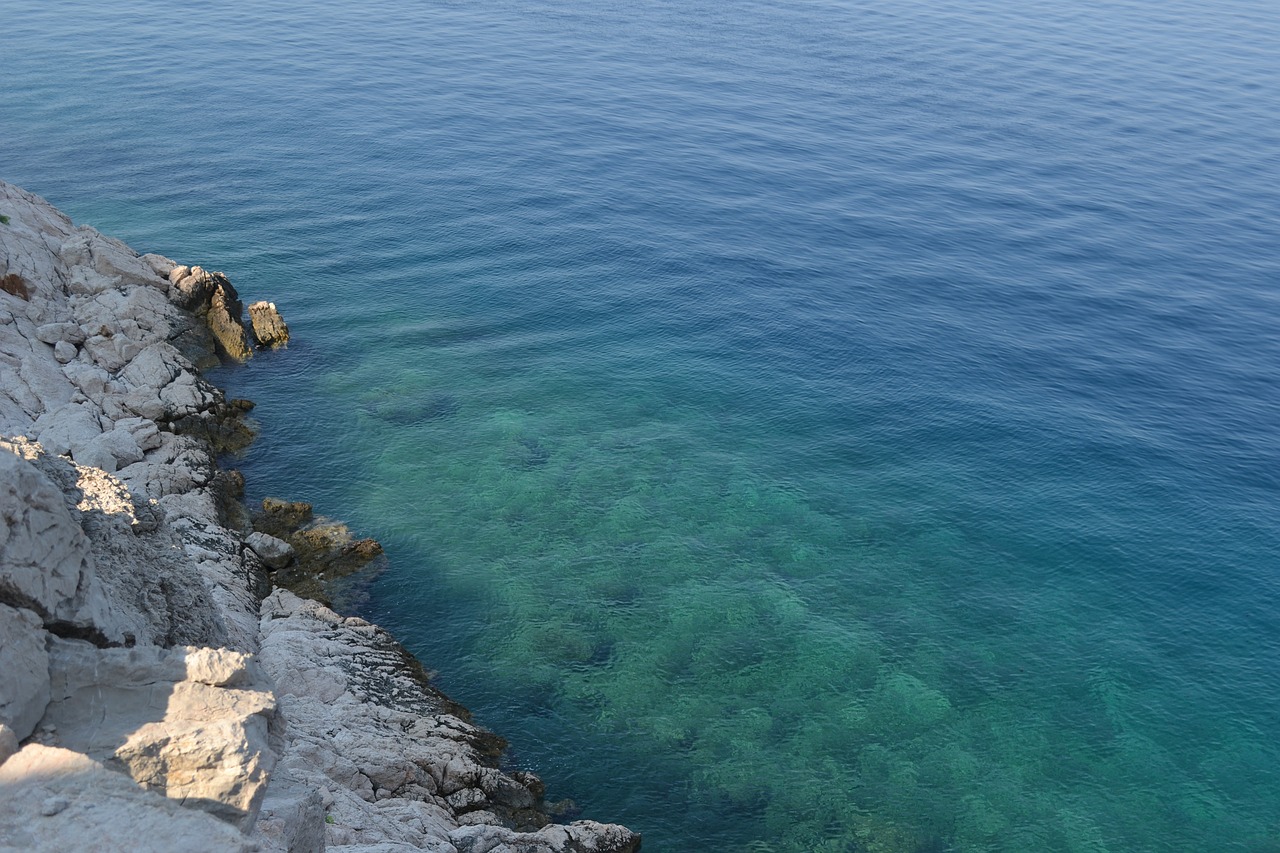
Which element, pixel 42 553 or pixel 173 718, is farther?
pixel 42 553

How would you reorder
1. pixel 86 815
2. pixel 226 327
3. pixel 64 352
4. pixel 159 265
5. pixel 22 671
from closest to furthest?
pixel 86 815
pixel 22 671
pixel 64 352
pixel 226 327
pixel 159 265

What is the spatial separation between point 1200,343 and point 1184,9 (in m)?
114

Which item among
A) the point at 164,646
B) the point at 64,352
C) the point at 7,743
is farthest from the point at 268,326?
the point at 7,743

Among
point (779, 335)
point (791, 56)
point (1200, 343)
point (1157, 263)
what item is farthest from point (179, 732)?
point (791, 56)

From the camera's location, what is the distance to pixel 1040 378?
62.6 m

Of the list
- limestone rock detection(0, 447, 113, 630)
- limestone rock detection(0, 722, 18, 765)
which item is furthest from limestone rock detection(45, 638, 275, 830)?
limestone rock detection(0, 722, 18, 765)

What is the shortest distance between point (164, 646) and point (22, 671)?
16.6ft

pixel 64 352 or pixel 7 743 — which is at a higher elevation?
pixel 7 743

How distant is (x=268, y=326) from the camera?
61.6 m

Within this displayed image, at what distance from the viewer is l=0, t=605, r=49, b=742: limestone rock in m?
18.0

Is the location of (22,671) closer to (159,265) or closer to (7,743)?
(7,743)

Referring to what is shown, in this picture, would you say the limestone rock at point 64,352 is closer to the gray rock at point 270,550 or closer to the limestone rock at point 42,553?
the gray rock at point 270,550

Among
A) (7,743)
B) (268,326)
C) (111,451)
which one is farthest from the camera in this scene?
(268,326)

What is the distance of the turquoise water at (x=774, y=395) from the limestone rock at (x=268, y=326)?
4.82ft
